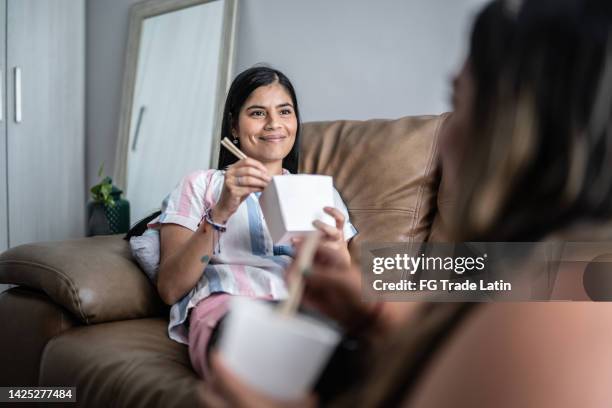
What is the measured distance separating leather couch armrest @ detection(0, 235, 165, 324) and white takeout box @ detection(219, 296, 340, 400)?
109 cm

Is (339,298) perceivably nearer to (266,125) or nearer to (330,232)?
(330,232)

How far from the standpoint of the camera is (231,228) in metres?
1.50

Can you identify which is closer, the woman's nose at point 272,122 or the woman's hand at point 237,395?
the woman's hand at point 237,395

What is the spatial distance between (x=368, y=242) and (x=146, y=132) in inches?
69.5

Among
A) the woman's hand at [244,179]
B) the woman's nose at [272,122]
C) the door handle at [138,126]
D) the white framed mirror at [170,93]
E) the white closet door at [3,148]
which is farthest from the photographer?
the door handle at [138,126]

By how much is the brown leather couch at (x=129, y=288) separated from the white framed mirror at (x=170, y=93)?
0.85 m

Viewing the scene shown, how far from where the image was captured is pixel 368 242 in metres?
1.69

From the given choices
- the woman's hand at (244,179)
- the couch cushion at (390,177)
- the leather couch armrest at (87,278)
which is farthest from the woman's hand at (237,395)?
the couch cushion at (390,177)

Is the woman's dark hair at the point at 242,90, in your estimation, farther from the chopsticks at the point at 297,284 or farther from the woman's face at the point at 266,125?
the chopsticks at the point at 297,284

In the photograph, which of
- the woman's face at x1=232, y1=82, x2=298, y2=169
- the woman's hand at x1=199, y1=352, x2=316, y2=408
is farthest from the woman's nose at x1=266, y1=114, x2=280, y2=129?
the woman's hand at x1=199, y1=352, x2=316, y2=408

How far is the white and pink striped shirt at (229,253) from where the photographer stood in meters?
1.42

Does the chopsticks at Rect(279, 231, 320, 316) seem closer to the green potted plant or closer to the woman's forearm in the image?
the woman's forearm

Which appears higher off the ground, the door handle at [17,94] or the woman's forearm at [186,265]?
the door handle at [17,94]

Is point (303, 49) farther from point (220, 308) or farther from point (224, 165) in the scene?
point (220, 308)
